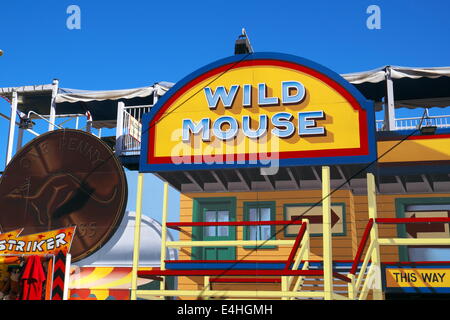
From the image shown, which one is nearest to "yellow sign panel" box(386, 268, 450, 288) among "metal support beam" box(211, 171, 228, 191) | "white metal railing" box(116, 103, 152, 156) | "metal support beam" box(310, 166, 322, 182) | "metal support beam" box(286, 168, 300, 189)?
"metal support beam" box(310, 166, 322, 182)

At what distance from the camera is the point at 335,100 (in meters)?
11.6

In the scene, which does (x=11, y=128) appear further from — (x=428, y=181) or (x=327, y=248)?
(x=428, y=181)

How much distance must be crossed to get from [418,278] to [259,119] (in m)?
5.13

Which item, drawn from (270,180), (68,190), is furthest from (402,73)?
(68,190)

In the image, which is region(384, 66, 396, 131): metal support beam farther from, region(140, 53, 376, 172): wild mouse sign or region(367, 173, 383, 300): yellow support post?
region(140, 53, 376, 172): wild mouse sign

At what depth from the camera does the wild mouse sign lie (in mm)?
11414

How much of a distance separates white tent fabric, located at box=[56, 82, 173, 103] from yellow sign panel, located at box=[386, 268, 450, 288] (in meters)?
9.02

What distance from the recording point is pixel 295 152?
11578 millimetres

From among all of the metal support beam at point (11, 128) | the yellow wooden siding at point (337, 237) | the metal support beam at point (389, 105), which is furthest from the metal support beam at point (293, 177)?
the metal support beam at point (11, 128)

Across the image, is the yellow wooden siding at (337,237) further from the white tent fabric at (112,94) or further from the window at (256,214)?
the white tent fabric at (112,94)
